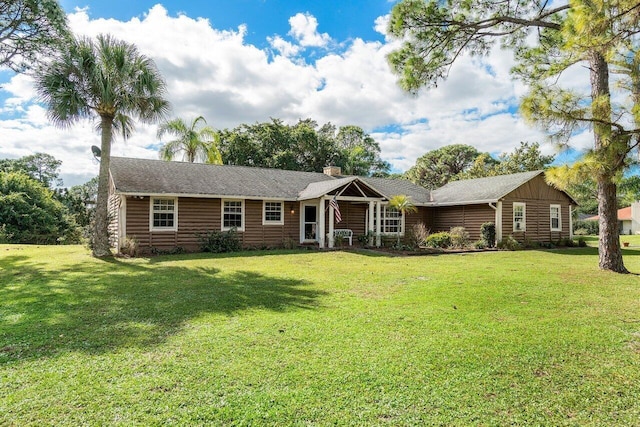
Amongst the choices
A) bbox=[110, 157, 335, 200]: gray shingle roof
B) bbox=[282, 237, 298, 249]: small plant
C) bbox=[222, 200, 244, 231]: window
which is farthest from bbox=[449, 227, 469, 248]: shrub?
bbox=[222, 200, 244, 231]: window

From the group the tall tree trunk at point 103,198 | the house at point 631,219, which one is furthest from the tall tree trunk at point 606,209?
the house at point 631,219

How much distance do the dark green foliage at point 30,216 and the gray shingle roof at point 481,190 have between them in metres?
24.7

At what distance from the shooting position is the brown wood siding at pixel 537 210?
18953 mm

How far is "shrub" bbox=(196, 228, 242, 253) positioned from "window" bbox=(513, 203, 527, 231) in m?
14.6

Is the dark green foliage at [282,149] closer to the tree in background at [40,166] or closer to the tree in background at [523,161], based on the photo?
the tree in background at [523,161]

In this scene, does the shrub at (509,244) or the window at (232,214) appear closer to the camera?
the window at (232,214)

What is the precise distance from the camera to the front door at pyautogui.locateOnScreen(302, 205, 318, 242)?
59.8ft

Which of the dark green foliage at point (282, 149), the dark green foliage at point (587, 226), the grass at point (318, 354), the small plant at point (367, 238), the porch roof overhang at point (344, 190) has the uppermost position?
the dark green foliage at point (282, 149)

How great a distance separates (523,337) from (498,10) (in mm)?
7484

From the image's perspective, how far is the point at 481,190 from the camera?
20328mm

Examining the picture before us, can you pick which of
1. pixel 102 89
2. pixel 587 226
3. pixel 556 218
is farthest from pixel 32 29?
pixel 587 226

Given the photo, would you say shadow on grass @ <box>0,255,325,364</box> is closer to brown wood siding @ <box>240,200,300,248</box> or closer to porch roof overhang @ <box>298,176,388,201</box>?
brown wood siding @ <box>240,200,300,248</box>

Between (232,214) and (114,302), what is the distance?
1037cm

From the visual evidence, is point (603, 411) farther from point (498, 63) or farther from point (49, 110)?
point (49, 110)
